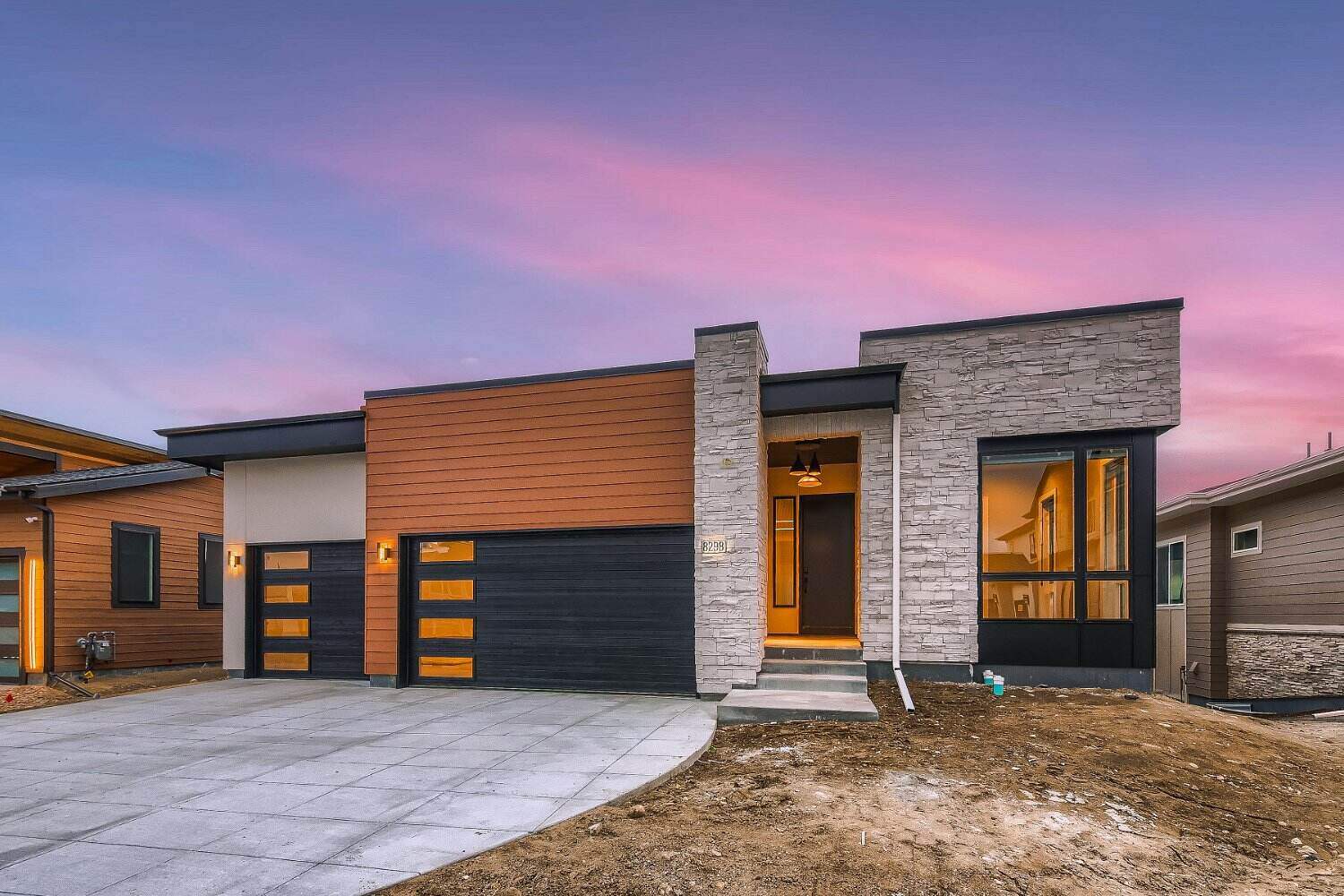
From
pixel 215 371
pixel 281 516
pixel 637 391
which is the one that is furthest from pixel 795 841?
pixel 215 371

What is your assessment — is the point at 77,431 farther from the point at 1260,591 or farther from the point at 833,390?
the point at 1260,591

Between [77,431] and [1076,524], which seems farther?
[77,431]

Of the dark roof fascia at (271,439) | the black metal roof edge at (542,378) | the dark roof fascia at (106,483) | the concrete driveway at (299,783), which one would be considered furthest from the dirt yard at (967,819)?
the dark roof fascia at (106,483)

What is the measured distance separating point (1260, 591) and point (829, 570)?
8.47 metres

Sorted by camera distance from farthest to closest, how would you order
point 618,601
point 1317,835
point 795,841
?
point 618,601, point 1317,835, point 795,841

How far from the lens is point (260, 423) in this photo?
10359 millimetres

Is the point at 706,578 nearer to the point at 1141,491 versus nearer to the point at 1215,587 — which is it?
the point at 1141,491

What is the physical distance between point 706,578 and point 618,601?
53.2 inches

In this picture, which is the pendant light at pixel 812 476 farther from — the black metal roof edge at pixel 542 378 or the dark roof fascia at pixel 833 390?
the black metal roof edge at pixel 542 378

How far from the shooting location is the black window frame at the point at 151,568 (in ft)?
39.2

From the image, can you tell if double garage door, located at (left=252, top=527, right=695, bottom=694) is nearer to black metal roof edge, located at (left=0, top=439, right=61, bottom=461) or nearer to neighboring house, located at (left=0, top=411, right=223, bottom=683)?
neighboring house, located at (left=0, top=411, right=223, bottom=683)

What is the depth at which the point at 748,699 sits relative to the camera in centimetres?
732

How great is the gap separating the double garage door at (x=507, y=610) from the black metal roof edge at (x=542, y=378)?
2.15 meters

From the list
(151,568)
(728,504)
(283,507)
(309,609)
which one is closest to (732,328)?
(728,504)
